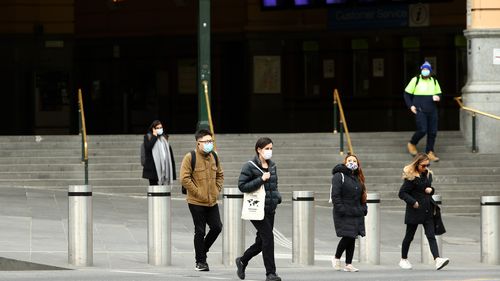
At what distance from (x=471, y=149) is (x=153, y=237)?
11.2 meters

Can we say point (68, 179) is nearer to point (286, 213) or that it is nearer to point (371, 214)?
point (286, 213)

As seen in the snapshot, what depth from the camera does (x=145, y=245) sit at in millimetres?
17406

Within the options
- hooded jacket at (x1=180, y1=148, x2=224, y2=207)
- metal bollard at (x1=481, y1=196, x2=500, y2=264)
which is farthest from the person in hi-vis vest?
hooded jacket at (x1=180, y1=148, x2=224, y2=207)

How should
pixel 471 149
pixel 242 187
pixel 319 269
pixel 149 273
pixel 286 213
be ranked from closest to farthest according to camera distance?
pixel 242 187, pixel 149 273, pixel 319 269, pixel 286 213, pixel 471 149

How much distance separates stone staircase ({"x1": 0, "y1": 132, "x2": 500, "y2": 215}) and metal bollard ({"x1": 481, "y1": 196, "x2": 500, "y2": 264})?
579 cm

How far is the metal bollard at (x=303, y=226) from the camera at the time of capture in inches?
639


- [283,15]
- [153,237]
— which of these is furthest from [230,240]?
[283,15]

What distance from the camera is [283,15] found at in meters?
35.6

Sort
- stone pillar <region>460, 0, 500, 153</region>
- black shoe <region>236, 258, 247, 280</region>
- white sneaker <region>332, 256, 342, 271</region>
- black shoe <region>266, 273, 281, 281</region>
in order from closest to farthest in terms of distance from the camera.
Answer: black shoe <region>266, 273, 281, 281</region>
black shoe <region>236, 258, 247, 280</region>
white sneaker <region>332, 256, 342, 271</region>
stone pillar <region>460, 0, 500, 153</region>

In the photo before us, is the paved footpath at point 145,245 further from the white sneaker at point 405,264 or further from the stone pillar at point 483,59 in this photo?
the stone pillar at point 483,59

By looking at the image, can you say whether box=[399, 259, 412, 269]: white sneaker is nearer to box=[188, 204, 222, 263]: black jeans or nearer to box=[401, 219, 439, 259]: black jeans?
box=[401, 219, 439, 259]: black jeans

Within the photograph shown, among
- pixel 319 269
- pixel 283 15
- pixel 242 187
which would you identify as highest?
pixel 283 15

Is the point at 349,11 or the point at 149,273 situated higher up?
the point at 349,11

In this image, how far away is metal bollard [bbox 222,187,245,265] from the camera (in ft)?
52.3
